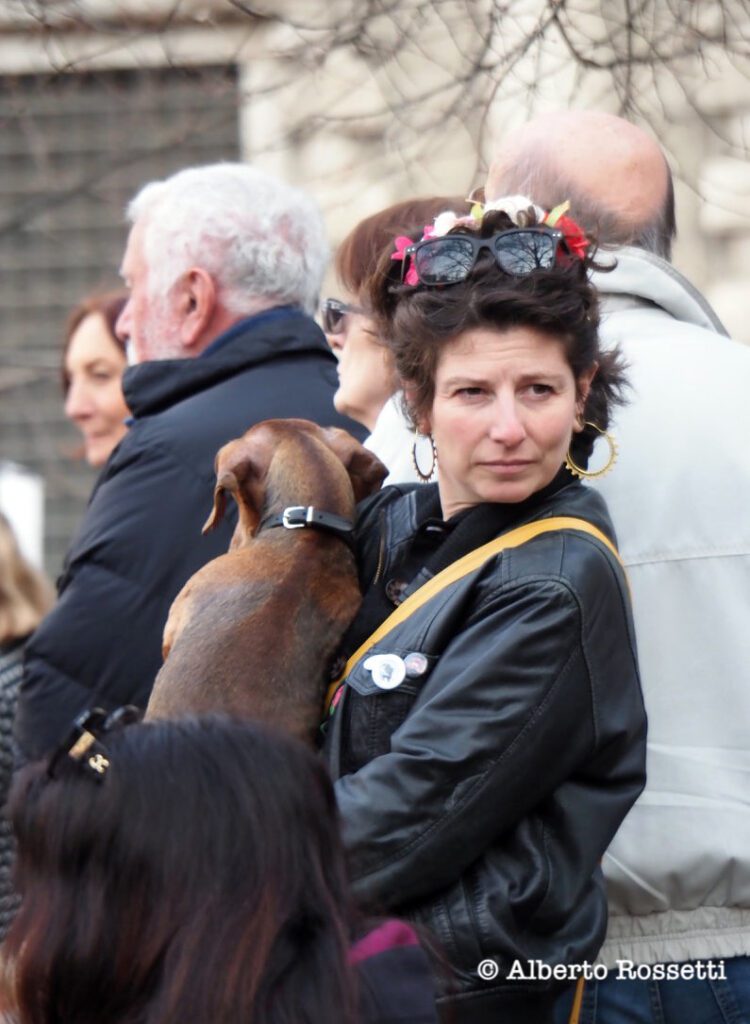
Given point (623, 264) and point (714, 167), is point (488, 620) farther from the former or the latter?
point (714, 167)

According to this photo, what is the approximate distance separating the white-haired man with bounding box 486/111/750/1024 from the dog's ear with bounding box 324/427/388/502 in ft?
1.27

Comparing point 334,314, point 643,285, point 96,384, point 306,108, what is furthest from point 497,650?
point 306,108

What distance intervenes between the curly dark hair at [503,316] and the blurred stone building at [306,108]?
1773 millimetres

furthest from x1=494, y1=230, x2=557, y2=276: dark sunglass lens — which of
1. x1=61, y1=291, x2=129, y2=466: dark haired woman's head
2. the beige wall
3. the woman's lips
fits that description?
x1=61, y1=291, x2=129, y2=466: dark haired woman's head

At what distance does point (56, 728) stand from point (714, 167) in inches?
188

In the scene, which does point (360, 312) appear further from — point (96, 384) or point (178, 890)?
point (96, 384)

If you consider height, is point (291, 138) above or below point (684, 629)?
above

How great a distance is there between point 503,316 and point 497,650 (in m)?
0.53

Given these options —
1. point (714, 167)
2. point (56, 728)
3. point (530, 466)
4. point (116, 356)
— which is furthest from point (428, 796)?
point (714, 167)

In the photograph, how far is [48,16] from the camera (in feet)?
17.6

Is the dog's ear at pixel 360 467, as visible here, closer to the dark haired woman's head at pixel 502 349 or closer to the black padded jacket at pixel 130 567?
the dark haired woman's head at pixel 502 349

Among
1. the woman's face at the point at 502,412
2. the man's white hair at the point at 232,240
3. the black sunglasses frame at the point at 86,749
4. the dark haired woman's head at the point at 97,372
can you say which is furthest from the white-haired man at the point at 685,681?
the dark haired woman's head at the point at 97,372

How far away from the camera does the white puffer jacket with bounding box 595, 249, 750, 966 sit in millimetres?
2697
